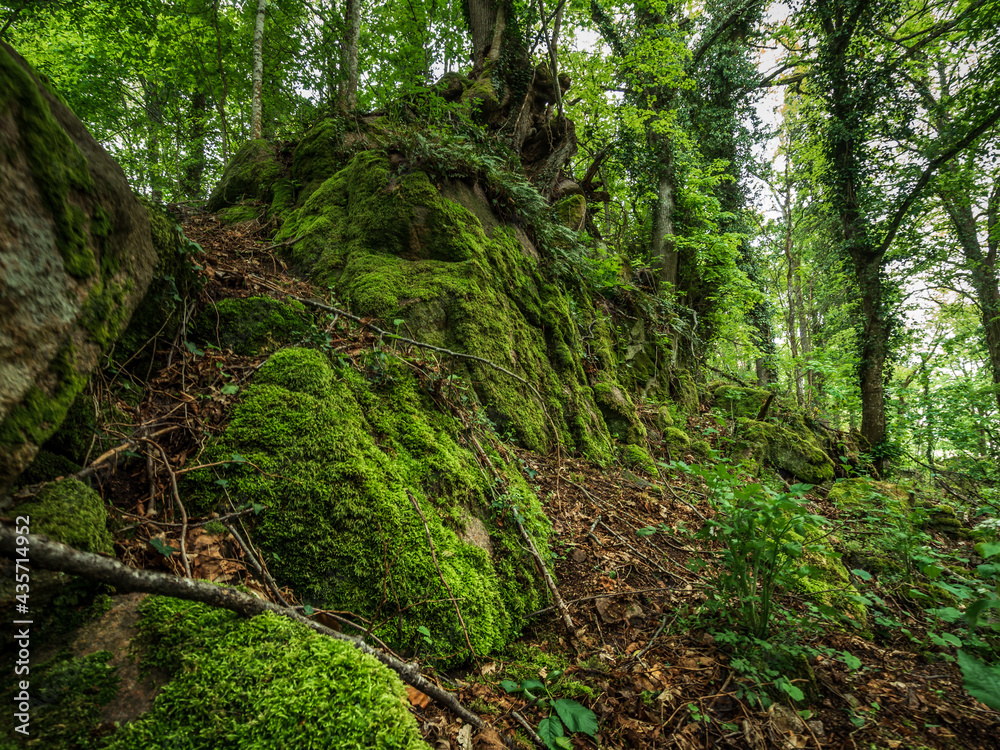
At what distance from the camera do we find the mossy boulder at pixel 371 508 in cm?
203

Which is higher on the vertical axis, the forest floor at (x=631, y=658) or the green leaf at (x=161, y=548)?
the green leaf at (x=161, y=548)

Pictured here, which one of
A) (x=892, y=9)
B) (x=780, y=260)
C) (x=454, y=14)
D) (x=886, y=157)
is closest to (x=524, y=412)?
(x=886, y=157)

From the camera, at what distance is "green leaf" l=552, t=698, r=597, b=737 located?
1.80 meters

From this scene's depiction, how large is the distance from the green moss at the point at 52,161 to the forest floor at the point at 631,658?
102 centimetres

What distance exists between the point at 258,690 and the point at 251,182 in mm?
7756

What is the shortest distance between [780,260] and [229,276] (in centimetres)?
2360

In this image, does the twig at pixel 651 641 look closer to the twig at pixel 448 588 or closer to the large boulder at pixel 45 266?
the twig at pixel 448 588

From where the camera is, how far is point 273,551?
6.45ft

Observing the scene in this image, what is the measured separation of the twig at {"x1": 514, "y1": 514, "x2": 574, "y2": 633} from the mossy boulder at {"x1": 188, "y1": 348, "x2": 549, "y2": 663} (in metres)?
0.07

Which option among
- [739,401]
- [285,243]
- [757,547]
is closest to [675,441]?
[739,401]

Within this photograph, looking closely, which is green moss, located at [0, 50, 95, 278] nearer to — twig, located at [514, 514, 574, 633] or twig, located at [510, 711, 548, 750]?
twig, located at [510, 711, 548, 750]

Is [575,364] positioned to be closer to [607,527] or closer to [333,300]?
[607,527]

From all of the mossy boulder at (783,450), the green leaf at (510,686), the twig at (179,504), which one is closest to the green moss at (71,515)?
the twig at (179,504)

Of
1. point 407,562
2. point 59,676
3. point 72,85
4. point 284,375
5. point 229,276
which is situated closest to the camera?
point 59,676
